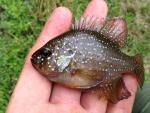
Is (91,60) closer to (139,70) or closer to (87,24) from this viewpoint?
(87,24)

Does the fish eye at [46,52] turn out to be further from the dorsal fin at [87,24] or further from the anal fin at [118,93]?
the anal fin at [118,93]

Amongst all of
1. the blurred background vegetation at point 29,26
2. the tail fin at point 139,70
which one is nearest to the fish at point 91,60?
the tail fin at point 139,70

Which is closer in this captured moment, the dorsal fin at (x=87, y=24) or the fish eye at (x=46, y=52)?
the fish eye at (x=46, y=52)

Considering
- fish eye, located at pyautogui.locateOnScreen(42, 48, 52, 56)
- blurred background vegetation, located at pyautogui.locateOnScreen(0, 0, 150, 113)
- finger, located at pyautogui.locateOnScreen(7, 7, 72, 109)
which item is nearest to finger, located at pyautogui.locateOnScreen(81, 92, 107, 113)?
finger, located at pyautogui.locateOnScreen(7, 7, 72, 109)

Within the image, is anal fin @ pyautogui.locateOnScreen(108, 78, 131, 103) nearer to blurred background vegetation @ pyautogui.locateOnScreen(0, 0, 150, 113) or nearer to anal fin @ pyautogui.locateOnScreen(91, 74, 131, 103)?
anal fin @ pyautogui.locateOnScreen(91, 74, 131, 103)

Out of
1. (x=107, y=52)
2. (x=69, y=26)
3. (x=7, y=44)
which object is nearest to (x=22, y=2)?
(x=7, y=44)

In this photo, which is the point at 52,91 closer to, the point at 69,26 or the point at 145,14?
the point at 69,26
